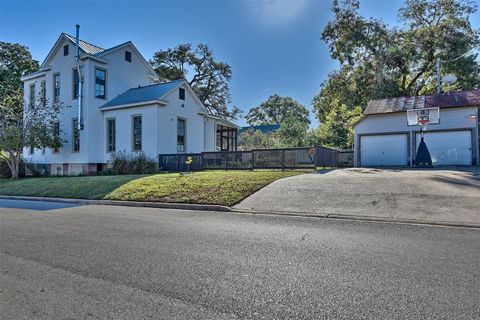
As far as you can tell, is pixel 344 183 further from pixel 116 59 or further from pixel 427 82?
pixel 427 82

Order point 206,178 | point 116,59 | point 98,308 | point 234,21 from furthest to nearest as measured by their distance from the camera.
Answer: point 116,59 → point 234,21 → point 206,178 → point 98,308

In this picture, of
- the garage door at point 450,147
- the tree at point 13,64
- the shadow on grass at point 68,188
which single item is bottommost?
the shadow on grass at point 68,188

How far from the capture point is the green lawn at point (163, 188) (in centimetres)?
1076

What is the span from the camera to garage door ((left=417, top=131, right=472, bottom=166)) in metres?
19.9

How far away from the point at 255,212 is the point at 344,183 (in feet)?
13.4

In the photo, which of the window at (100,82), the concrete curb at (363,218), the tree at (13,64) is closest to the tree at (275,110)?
the tree at (13,64)

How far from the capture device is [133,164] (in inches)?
763

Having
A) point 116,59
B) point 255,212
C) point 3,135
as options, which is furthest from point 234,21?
point 3,135

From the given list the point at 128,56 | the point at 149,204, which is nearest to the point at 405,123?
the point at 149,204

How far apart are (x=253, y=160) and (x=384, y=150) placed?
10567 millimetres

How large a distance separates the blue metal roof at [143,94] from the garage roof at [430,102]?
45.7 feet

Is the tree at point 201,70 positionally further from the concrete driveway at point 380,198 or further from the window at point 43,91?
the concrete driveway at point 380,198

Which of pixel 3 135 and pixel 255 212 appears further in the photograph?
pixel 3 135

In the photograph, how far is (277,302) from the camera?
10.3 ft
